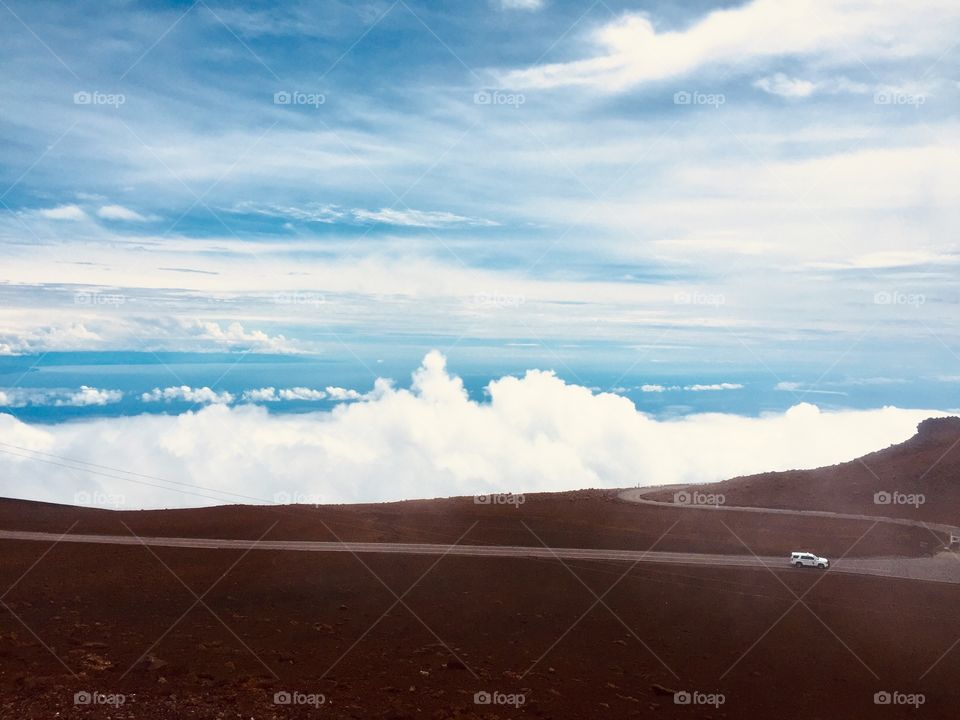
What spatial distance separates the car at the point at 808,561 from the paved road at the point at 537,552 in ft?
1.42

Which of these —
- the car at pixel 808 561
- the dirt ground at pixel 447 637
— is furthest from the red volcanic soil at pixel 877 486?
the dirt ground at pixel 447 637

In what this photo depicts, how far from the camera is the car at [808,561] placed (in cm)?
3519

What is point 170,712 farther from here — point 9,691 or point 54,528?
point 54,528

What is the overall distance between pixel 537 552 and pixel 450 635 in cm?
1204

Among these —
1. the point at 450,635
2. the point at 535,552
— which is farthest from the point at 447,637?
the point at 535,552

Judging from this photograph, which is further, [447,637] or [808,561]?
[808,561]

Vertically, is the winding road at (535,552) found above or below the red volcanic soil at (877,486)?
below

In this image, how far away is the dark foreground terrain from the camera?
803 inches

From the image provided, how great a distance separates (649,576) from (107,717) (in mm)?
22901

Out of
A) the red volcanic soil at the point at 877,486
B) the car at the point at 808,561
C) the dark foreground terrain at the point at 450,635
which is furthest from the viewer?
the red volcanic soil at the point at 877,486

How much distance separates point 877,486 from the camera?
54906mm

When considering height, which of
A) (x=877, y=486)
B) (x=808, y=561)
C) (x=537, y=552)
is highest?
(x=877, y=486)

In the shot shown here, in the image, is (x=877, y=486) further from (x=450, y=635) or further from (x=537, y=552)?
(x=450, y=635)

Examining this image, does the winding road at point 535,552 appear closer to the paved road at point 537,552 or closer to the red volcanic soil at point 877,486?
the paved road at point 537,552
